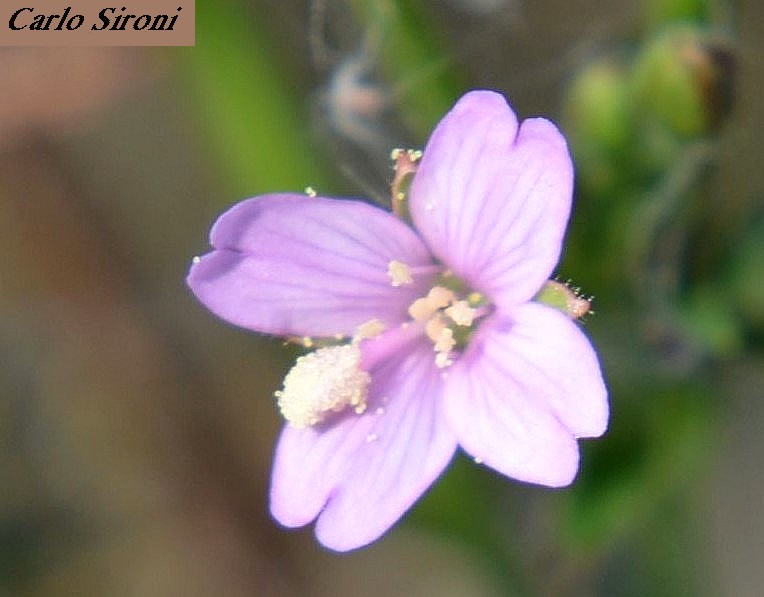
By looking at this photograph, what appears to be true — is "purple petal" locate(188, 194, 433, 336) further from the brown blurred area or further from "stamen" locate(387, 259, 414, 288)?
the brown blurred area

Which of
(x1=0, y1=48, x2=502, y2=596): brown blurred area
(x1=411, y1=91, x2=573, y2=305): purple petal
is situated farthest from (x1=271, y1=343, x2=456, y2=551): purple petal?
(x1=0, y1=48, x2=502, y2=596): brown blurred area

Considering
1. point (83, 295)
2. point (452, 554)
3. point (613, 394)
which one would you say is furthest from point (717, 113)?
point (83, 295)

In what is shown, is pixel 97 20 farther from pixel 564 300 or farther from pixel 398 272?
pixel 564 300

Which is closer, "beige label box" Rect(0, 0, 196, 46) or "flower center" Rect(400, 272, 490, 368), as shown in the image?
"flower center" Rect(400, 272, 490, 368)

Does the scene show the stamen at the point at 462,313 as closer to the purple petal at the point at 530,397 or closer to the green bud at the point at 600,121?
the purple petal at the point at 530,397

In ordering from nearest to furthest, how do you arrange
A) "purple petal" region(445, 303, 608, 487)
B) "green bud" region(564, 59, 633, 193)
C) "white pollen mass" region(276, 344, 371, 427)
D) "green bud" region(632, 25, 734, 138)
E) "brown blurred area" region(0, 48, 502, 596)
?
"purple petal" region(445, 303, 608, 487)
"white pollen mass" region(276, 344, 371, 427)
"green bud" region(632, 25, 734, 138)
"green bud" region(564, 59, 633, 193)
"brown blurred area" region(0, 48, 502, 596)

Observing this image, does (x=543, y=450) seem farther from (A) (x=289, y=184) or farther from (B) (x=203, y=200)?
(B) (x=203, y=200)
